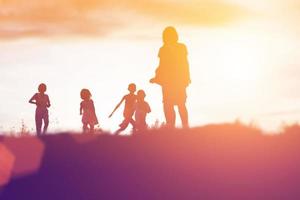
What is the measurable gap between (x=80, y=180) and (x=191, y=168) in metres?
2.11

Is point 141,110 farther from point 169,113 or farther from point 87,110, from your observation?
point 169,113

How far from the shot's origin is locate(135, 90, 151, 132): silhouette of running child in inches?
872

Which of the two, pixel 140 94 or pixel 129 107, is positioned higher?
pixel 140 94

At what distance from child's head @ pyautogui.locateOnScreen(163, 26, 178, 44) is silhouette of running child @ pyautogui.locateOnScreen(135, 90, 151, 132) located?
4.15 meters

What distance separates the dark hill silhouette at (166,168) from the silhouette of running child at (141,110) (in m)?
7.03

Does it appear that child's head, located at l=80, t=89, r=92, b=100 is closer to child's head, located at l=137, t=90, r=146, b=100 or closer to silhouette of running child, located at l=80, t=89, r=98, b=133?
silhouette of running child, located at l=80, t=89, r=98, b=133

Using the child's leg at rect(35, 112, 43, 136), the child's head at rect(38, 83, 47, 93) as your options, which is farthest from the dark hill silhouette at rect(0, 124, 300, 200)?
the child's head at rect(38, 83, 47, 93)

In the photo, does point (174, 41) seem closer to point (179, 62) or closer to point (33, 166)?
point (179, 62)

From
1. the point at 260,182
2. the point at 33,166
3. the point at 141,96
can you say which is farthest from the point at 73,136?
the point at 141,96

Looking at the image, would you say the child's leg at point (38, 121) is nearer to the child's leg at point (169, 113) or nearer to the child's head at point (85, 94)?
the child's head at point (85, 94)

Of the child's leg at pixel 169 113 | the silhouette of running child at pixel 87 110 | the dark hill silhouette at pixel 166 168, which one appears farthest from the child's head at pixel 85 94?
the dark hill silhouette at pixel 166 168

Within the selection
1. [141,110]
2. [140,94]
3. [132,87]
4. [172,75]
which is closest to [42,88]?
[132,87]

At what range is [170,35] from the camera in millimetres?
18438

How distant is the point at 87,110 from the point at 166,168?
30.4ft
